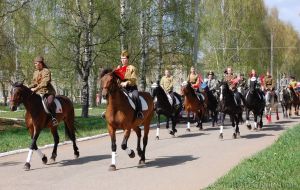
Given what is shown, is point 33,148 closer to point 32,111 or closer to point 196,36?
point 32,111

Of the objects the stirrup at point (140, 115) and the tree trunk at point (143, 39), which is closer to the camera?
the stirrup at point (140, 115)

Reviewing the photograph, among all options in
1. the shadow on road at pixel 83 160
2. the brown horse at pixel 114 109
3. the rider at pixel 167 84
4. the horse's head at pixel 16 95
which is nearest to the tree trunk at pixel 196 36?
the rider at pixel 167 84

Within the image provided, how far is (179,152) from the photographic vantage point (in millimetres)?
14289

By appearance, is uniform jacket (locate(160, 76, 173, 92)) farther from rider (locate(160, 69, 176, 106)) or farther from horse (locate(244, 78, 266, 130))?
horse (locate(244, 78, 266, 130))

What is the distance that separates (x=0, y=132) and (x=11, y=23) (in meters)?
7.60

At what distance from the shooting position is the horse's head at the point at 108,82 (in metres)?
11.1

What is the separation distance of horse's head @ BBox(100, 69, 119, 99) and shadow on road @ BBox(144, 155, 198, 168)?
2.09m

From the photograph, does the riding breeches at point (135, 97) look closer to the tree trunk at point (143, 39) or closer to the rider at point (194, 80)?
the rider at point (194, 80)

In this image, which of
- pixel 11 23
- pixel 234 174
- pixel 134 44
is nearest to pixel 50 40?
pixel 11 23

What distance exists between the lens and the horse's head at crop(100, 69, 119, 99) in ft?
36.4

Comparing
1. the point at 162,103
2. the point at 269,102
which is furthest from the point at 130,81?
the point at 269,102

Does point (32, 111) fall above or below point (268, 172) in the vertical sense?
above

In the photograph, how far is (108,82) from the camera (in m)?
11.1

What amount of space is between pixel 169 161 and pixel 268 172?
135 inches
